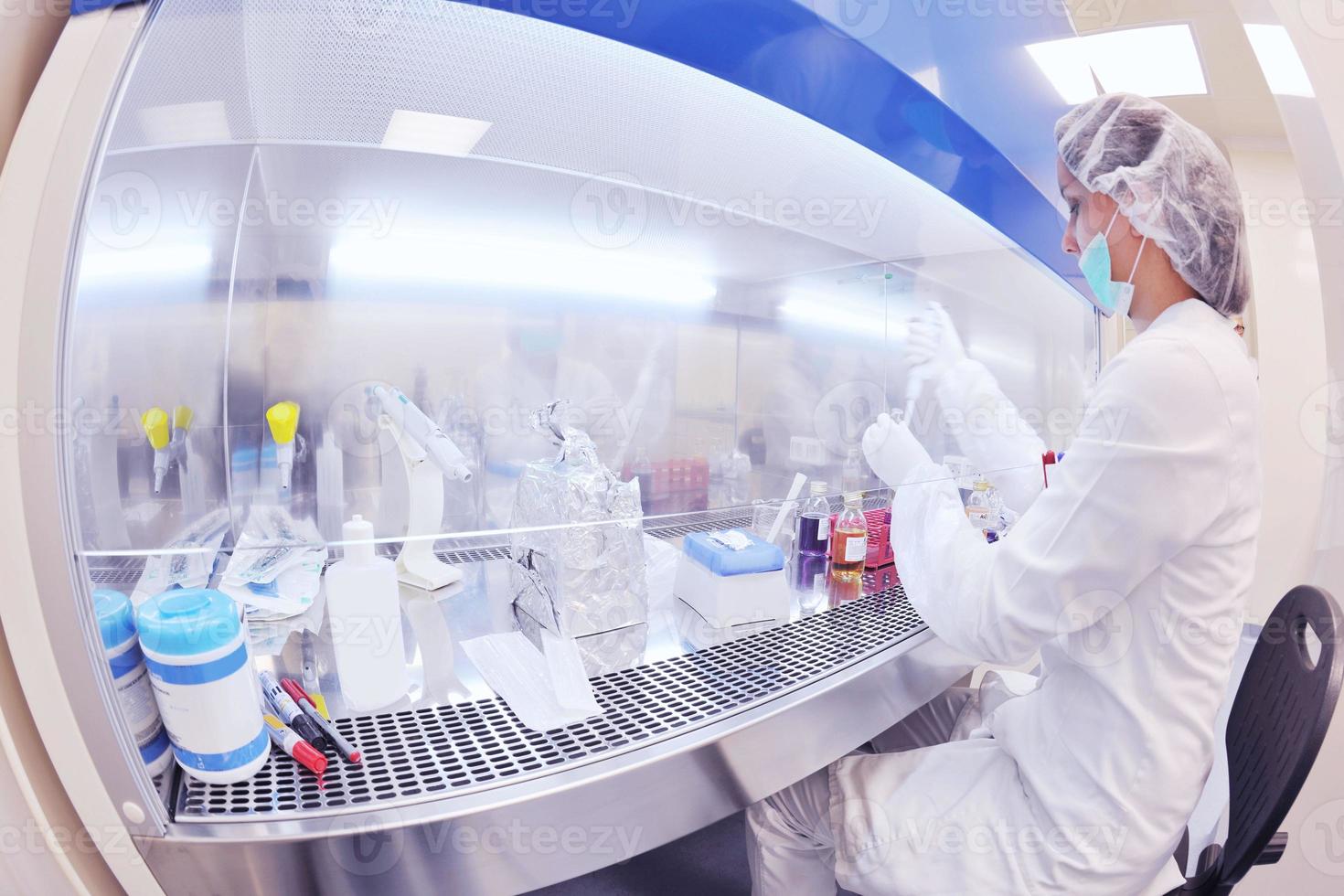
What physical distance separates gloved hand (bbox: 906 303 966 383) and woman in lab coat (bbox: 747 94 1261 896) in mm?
319

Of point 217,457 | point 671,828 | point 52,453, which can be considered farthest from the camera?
point 217,457

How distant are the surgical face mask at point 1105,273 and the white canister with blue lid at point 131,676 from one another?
1.39m

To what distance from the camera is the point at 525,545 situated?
888mm

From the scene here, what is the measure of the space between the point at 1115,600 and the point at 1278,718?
0.39m

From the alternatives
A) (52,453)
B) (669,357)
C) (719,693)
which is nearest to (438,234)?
(669,357)

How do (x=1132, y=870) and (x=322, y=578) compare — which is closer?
(x=1132, y=870)

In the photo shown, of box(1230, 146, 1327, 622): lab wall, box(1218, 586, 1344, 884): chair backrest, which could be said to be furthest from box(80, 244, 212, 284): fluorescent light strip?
box(1230, 146, 1327, 622): lab wall

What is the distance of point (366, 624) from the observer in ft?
2.38

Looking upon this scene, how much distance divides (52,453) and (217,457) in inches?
14.2

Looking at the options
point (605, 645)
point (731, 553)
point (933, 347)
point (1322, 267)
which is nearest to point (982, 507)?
point (933, 347)

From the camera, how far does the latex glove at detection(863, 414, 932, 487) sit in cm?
112

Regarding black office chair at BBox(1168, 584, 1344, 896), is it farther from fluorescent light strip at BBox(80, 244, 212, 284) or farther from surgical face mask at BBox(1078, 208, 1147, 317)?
fluorescent light strip at BBox(80, 244, 212, 284)

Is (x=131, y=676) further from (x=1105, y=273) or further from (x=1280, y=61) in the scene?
(x=1280, y=61)

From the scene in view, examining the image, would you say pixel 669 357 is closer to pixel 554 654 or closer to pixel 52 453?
pixel 554 654
